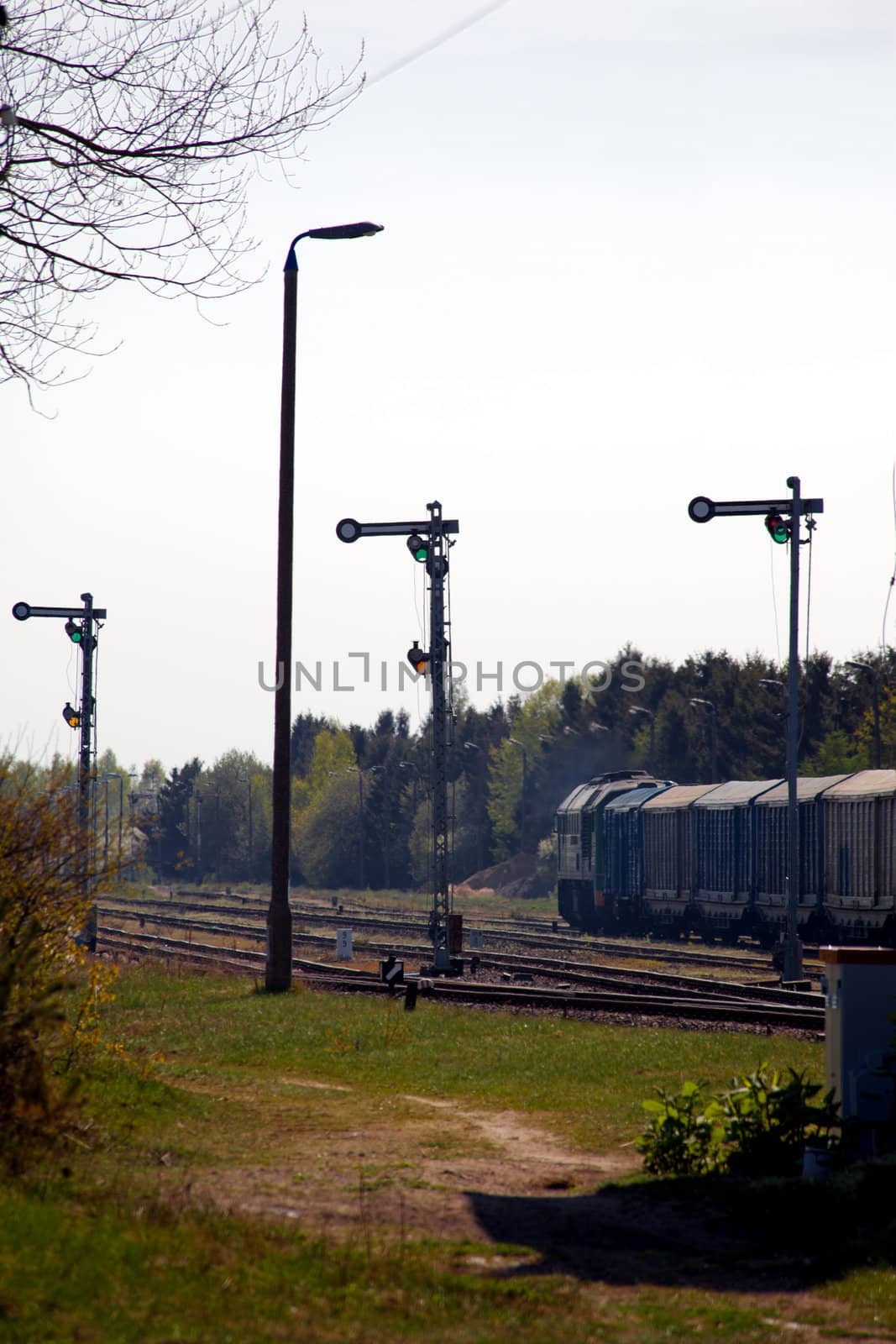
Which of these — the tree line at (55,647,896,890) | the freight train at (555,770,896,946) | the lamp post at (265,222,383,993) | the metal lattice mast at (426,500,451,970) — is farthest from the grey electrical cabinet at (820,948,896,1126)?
the tree line at (55,647,896,890)

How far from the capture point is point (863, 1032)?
9898 mm

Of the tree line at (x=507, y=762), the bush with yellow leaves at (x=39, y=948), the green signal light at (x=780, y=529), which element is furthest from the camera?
the tree line at (x=507, y=762)

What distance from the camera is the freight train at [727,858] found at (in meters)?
32.4

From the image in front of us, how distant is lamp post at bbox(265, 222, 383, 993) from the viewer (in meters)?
22.6

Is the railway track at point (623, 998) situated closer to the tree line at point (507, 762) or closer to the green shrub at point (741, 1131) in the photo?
the green shrub at point (741, 1131)

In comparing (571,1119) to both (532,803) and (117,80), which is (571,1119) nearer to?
(117,80)

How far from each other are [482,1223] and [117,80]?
802 centimetres

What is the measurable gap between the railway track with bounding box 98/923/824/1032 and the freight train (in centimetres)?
776

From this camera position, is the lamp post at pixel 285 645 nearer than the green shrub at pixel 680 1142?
No

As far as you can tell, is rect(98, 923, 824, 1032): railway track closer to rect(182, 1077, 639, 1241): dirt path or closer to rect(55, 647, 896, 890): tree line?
rect(182, 1077, 639, 1241): dirt path

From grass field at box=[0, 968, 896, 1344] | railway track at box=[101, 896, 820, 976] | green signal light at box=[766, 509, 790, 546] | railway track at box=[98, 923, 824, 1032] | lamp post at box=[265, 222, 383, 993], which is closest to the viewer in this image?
grass field at box=[0, 968, 896, 1344]

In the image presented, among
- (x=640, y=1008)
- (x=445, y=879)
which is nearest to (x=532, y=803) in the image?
(x=445, y=879)

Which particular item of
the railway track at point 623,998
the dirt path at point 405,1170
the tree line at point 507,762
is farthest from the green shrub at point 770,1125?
the tree line at point 507,762

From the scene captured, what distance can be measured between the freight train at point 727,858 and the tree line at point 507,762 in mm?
6405
